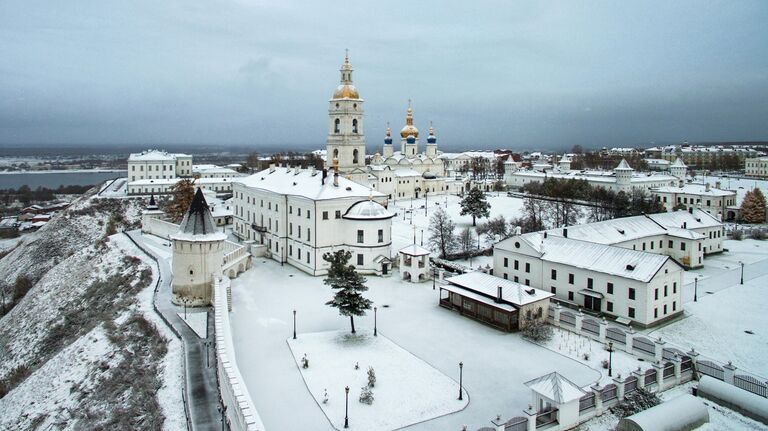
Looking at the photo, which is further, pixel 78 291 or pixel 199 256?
pixel 78 291

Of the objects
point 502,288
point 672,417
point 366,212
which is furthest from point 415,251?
point 672,417

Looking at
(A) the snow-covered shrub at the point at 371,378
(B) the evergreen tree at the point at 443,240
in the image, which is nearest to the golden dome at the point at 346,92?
(B) the evergreen tree at the point at 443,240

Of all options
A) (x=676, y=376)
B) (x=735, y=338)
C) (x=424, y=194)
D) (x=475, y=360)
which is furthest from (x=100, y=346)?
(x=424, y=194)

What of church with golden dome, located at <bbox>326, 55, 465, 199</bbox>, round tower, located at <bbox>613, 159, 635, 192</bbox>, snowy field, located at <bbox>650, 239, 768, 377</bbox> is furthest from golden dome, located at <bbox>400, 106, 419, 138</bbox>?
snowy field, located at <bbox>650, 239, 768, 377</bbox>

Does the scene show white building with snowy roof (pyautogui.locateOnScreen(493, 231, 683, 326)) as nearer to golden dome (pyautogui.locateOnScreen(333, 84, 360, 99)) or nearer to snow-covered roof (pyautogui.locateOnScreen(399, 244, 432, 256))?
snow-covered roof (pyautogui.locateOnScreen(399, 244, 432, 256))

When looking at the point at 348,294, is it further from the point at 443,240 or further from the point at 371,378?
the point at 443,240

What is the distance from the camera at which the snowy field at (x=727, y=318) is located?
78.2 ft

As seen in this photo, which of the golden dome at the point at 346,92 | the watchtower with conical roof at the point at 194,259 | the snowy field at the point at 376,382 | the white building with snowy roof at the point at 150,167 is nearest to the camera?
the snowy field at the point at 376,382

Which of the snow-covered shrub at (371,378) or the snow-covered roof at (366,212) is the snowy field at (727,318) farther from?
the snow-covered roof at (366,212)

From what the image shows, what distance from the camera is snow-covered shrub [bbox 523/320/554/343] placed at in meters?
24.8

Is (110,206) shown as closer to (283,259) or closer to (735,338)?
(283,259)

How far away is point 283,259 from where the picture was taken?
41031 mm

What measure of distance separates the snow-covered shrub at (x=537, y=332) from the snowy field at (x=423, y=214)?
46.0 feet

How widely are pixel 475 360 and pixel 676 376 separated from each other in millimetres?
7651
